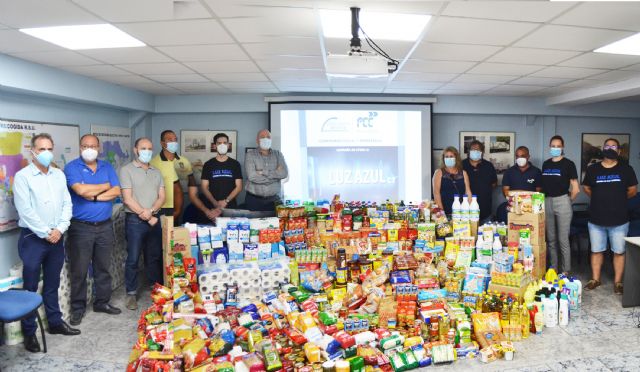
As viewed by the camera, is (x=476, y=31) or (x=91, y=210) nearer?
(x=476, y=31)

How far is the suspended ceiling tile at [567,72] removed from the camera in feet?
15.5

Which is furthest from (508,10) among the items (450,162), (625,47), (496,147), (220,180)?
(496,147)

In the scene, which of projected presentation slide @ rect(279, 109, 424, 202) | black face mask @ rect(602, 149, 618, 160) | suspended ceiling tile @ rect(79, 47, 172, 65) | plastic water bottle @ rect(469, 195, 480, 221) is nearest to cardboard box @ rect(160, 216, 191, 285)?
suspended ceiling tile @ rect(79, 47, 172, 65)

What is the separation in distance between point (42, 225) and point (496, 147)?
656 centimetres

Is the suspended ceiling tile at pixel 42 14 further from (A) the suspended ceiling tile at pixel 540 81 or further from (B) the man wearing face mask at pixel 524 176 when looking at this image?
A: (B) the man wearing face mask at pixel 524 176

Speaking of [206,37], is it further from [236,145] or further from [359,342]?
[236,145]

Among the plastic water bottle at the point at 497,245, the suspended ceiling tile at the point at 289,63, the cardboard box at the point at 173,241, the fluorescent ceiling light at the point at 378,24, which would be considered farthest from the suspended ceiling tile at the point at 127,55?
the plastic water bottle at the point at 497,245

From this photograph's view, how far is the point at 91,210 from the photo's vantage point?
409cm

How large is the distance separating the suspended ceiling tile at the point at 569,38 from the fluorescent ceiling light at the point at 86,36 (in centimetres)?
A: 315

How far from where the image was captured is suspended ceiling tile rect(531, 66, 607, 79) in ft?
15.5

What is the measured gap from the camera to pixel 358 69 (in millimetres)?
3143

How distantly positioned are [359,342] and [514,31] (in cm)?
261

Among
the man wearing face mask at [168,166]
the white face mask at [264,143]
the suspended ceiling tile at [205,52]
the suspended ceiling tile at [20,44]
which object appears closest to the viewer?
the suspended ceiling tile at [20,44]

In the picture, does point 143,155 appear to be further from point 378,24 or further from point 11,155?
point 378,24
